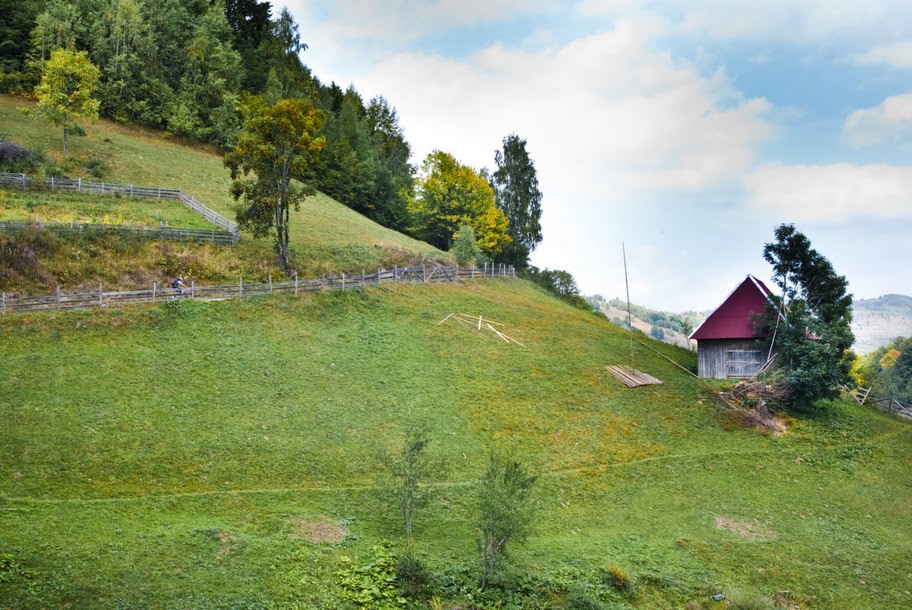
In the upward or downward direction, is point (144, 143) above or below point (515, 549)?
above

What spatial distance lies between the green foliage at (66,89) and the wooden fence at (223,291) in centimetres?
2844

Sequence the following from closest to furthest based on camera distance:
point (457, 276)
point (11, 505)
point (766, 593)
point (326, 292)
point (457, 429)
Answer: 1. point (11, 505)
2. point (766, 593)
3. point (457, 429)
4. point (326, 292)
5. point (457, 276)

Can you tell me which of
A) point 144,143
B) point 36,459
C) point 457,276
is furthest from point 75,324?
point 144,143

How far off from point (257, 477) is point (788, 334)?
31.9 meters

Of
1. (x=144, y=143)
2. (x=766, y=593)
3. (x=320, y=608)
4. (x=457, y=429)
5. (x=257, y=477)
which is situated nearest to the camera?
(x=320, y=608)

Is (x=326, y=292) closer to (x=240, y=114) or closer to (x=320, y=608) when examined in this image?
(x=320, y=608)

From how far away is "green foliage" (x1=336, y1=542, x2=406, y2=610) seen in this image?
19703 mm

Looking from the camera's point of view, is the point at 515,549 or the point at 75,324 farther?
the point at 75,324

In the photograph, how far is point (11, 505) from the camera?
69.1 feet

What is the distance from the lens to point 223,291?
3981cm

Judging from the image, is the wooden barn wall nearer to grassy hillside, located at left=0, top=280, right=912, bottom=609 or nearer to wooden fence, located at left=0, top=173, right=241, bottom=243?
grassy hillside, located at left=0, top=280, right=912, bottom=609

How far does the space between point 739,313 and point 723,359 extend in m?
3.27

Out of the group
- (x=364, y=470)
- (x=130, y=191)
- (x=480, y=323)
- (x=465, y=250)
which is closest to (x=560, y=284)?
(x=465, y=250)

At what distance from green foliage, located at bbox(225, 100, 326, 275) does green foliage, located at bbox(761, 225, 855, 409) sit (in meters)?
30.8
